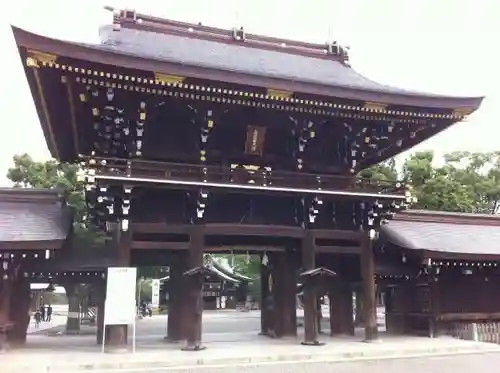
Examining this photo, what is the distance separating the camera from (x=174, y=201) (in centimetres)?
1318

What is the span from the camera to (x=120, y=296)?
11453mm

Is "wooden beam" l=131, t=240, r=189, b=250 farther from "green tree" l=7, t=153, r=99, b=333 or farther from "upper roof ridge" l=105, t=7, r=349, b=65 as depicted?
"green tree" l=7, t=153, r=99, b=333

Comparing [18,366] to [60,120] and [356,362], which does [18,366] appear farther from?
[356,362]

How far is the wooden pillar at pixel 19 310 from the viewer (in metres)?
13.2

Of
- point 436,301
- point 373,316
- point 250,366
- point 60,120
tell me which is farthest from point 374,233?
point 60,120

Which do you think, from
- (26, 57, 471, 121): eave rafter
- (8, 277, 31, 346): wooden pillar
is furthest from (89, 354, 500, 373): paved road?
(26, 57, 471, 121): eave rafter

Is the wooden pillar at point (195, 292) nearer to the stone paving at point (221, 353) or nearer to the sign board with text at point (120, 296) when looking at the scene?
the stone paving at point (221, 353)

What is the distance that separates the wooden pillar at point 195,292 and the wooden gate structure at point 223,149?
4 cm

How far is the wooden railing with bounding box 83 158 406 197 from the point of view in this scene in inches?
468

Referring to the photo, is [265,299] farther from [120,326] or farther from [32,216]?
[32,216]

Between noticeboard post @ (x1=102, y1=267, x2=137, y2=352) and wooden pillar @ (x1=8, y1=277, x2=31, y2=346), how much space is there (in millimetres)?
3460

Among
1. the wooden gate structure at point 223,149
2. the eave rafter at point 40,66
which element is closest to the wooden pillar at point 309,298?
the wooden gate structure at point 223,149

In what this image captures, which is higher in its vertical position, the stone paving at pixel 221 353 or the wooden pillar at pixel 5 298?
the wooden pillar at pixel 5 298

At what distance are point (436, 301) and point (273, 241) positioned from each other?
19.1 ft
